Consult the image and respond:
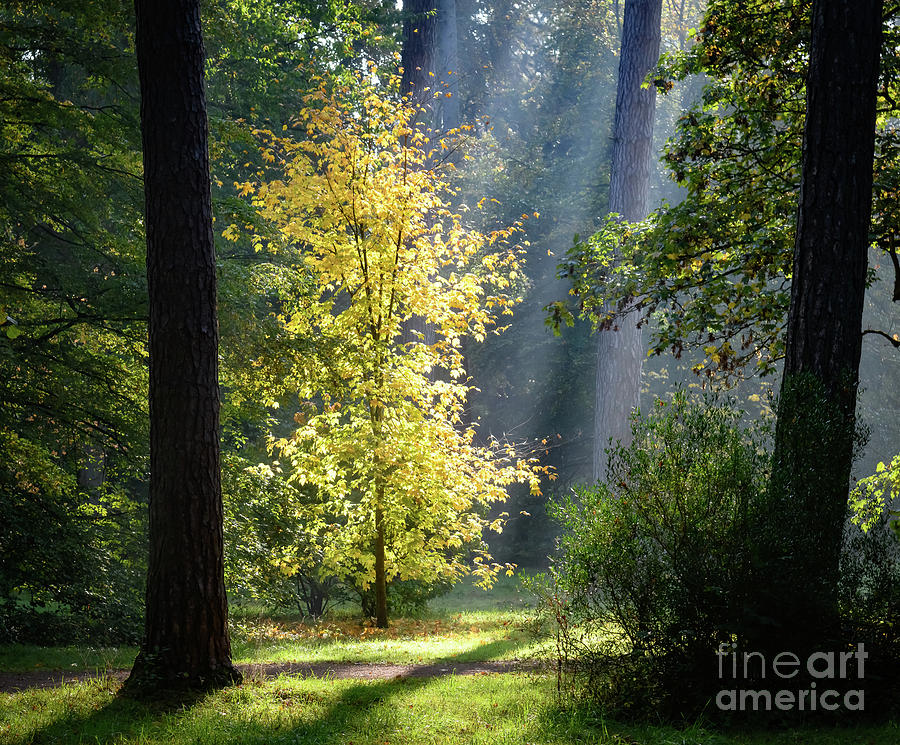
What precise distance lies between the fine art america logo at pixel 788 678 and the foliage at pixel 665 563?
0.44 feet

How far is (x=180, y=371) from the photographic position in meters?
5.85

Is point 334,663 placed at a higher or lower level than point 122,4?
lower

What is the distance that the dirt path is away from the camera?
6785 millimetres

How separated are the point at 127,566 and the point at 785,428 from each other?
9.08 meters

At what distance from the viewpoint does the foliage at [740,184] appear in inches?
309

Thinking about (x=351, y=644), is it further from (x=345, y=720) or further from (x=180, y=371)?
(x=180, y=371)

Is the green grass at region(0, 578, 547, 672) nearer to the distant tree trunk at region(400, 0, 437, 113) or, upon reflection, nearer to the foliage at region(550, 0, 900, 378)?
the foliage at region(550, 0, 900, 378)

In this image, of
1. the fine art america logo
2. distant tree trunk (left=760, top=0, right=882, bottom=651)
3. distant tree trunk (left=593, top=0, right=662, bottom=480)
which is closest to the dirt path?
the fine art america logo

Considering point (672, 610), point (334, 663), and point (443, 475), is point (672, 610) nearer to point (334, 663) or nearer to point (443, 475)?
point (334, 663)

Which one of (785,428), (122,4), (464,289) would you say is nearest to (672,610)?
(785,428)

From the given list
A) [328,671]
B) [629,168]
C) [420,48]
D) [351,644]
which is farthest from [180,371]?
[420,48]

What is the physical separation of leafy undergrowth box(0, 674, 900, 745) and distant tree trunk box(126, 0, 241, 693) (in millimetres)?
480

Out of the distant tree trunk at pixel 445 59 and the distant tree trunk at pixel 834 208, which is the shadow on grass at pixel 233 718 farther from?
the distant tree trunk at pixel 445 59

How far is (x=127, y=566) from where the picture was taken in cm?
1094
